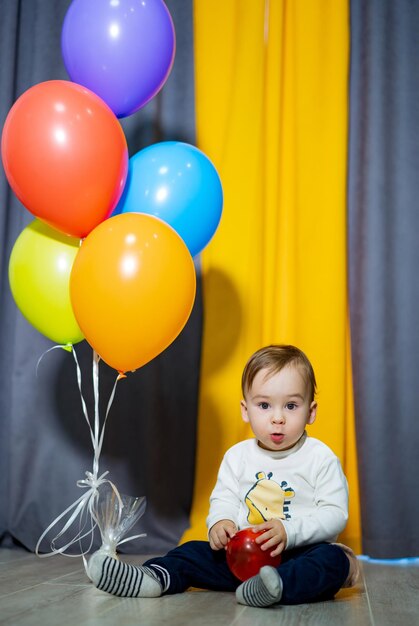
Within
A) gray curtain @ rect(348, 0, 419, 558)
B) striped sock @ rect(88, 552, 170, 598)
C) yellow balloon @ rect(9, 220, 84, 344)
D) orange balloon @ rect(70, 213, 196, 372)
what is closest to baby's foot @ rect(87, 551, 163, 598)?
striped sock @ rect(88, 552, 170, 598)

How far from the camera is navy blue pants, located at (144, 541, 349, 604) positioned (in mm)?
1519

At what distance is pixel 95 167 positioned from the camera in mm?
1757

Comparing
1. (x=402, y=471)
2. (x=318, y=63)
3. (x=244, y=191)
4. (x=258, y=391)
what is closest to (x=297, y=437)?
(x=258, y=391)

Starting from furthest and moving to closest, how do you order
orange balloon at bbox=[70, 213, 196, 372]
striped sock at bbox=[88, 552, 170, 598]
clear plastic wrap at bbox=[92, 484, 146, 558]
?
clear plastic wrap at bbox=[92, 484, 146, 558] < orange balloon at bbox=[70, 213, 196, 372] < striped sock at bbox=[88, 552, 170, 598]

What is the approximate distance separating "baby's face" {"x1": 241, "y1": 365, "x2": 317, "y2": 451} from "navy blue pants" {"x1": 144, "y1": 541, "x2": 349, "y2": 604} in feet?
0.83

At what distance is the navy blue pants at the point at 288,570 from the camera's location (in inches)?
59.8

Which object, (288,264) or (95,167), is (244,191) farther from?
(95,167)

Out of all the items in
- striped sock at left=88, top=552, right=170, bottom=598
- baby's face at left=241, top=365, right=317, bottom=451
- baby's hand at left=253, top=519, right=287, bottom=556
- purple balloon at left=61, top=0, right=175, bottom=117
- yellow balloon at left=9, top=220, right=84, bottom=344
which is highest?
purple balloon at left=61, top=0, right=175, bottom=117

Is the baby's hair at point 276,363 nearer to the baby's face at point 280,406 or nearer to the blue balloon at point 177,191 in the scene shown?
the baby's face at point 280,406

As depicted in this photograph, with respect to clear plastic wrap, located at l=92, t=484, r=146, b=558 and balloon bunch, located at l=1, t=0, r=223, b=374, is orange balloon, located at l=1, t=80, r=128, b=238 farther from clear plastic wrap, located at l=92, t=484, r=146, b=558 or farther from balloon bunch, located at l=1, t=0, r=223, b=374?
clear plastic wrap, located at l=92, t=484, r=146, b=558

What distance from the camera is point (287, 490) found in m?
1.72

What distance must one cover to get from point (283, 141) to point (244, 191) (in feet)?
0.67

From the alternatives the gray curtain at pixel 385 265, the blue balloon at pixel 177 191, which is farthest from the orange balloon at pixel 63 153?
the gray curtain at pixel 385 265

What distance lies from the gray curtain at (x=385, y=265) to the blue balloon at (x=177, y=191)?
65 cm
